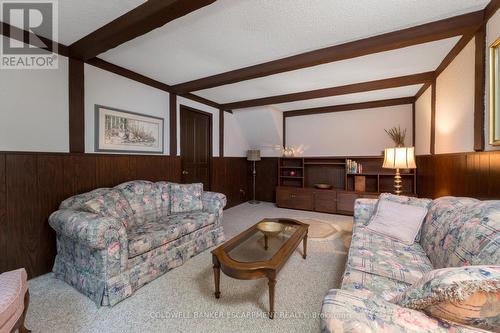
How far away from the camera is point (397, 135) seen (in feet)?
13.5

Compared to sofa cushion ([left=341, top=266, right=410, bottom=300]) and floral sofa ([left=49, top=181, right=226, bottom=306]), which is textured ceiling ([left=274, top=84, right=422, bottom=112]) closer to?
floral sofa ([left=49, top=181, right=226, bottom=306])

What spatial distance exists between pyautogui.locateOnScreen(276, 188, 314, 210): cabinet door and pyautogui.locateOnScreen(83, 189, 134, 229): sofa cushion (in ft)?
10.7

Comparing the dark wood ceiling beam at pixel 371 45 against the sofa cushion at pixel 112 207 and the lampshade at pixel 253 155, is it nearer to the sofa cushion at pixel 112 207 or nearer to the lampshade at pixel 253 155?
the sofa cushion at pixel 112 207

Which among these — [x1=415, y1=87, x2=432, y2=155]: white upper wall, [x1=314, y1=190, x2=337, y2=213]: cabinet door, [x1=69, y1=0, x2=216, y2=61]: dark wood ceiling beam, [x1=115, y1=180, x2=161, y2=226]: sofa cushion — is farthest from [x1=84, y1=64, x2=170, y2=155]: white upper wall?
[x1=415, y1=87, x2=432, y2=155]: white upper wall

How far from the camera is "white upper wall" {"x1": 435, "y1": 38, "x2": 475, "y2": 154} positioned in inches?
75.8

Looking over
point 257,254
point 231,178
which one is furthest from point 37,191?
point 231,178

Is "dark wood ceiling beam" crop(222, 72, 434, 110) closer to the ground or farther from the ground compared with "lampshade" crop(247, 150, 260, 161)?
farther from the ground

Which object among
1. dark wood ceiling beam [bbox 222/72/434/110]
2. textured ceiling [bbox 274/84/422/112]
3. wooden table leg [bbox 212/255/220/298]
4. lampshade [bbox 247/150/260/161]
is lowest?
wooden table leg [bbox 212/255/220/298]

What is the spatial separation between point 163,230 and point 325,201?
334 cm

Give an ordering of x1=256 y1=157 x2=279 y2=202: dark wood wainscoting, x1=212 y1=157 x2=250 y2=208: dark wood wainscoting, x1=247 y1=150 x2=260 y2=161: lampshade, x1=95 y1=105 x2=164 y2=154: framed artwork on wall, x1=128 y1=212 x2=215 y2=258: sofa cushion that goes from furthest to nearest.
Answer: x1=256 y1=157 x2=279 y2=202: dark wood wainscoting < x1=247 y1=150 x2=260 y2=161: lampshade < x1=212 y1=157 x2=250 y2=208: dark wood wainscoting < x1=95 y1=105 x2=164 y2=154: framed artwork on wall < x1=128 y1=212 x2=215 y2=258: sofa cushion

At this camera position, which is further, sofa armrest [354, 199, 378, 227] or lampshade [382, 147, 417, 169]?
lampshade [382, 147, 417, 169]

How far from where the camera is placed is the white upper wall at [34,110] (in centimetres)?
189

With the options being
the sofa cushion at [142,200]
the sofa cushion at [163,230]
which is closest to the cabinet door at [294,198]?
the sofa cushion at [163,230]

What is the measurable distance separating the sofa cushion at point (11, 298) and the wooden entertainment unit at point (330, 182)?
4.20 meters
